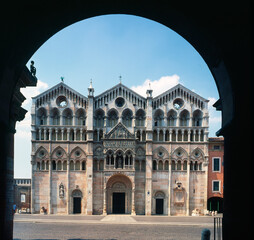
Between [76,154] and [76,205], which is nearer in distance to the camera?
[76,205]

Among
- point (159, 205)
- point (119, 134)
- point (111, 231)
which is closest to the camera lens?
point (111, 231)

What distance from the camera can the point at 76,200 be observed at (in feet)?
135

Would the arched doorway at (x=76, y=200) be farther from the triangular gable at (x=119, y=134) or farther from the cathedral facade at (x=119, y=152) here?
the triangular gable at (x=119, y=134)

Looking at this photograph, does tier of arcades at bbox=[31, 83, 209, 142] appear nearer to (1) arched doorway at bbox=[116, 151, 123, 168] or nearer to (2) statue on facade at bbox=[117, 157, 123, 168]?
(1) arched doorway at bbox=[116, 151, 123, 168]

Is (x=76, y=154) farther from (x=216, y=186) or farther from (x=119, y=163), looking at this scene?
(x=216, y=186)

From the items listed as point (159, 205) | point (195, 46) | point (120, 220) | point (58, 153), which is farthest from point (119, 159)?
point (195, 46)

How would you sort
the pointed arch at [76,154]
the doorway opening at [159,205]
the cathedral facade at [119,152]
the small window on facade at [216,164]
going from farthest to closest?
the pointed arch at [76,154], the small window on facade at [216,164], the doorway opening at [159,205], the cathedral facade at [119,152]

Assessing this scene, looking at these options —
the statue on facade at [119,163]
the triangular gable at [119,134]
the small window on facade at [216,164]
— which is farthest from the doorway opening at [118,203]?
the small window on facade at [216,164]

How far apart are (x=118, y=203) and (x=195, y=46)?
3632cm

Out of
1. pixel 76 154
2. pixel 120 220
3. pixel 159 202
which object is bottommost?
pixel 120 220

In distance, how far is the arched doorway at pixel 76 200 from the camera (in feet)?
134

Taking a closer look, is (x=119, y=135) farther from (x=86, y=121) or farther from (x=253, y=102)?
(x=253, y=102)

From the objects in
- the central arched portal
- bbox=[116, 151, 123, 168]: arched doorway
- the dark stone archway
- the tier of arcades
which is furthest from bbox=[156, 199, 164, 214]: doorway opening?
the dark stone archway

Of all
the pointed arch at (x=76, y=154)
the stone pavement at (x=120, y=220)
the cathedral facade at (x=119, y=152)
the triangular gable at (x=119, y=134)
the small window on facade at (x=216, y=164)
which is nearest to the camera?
the stone pavement at (x=120, y=220)
